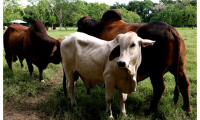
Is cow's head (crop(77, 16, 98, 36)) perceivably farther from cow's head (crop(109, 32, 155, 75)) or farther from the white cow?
cow's head (crop(109, 32, 155, 75))

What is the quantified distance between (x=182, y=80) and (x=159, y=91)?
50 cm

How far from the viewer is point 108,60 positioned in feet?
8.84

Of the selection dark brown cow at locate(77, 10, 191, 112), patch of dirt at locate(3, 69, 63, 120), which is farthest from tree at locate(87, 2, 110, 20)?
dark brown cow at locate(77, 10, 191, 112)

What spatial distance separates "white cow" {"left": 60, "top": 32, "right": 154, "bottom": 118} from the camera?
2293mm

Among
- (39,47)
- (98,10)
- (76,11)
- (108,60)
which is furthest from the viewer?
(98,10)

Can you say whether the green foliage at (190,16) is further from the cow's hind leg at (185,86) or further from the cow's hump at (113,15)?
the cow's hind leg at (185,86)

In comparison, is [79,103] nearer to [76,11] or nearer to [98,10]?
[76,11]

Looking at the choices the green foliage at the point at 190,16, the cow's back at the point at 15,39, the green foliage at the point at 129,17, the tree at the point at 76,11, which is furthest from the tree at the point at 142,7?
the cow's back at the point at 15,39

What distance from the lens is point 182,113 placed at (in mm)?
3006

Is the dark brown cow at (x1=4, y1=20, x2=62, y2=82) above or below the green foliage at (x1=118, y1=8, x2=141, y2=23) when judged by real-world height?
below

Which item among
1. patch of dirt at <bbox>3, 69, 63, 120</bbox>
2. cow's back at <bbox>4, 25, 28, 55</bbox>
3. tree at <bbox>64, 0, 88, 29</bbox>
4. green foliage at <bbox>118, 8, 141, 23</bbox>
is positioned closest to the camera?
patch of dirt at <bbox>3, 69, 63, 120</bbox>

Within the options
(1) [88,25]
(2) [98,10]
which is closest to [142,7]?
(2) [98,10]

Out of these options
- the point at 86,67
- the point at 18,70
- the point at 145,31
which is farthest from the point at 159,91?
the point at 18,70

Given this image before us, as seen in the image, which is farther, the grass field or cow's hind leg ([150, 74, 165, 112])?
the grass field
